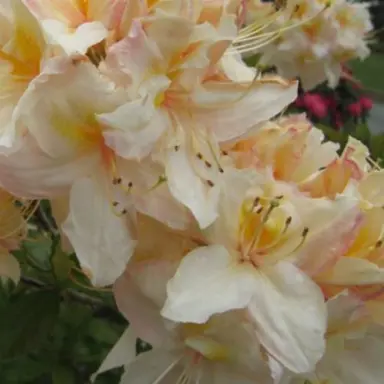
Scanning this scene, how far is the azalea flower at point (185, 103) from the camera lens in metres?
Result: 0.45

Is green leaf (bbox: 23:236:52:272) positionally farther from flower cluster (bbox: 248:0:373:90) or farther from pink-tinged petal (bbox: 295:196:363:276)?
flower cluster (bbox: 248:0:373:90)

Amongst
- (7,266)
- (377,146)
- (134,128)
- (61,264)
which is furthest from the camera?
(377,146)

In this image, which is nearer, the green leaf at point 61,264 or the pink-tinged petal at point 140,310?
the pink-tinged petal at point 140,310

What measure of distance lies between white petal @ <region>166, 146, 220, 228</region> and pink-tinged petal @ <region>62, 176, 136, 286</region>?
32 mm

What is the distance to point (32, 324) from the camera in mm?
666

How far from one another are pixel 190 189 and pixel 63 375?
1.04ft

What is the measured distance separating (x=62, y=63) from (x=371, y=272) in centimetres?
19

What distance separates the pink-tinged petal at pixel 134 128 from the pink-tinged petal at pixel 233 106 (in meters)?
0.04

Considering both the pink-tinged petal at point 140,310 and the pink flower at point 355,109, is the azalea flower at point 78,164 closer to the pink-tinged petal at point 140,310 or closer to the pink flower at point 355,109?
the pink-tinged petal at point 140,310

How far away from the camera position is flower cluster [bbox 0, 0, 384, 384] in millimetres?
449

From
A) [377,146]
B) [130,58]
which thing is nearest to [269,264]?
[130,58]

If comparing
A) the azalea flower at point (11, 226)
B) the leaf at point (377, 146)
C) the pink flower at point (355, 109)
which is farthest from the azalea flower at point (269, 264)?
the pink flower at point (355, 109)

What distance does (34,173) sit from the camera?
0.45m

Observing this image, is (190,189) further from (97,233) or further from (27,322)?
(27,322)
